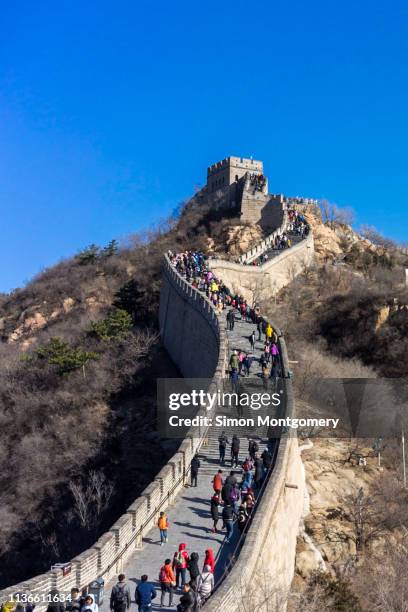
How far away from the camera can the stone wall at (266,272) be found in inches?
1428

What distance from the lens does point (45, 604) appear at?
364 inches

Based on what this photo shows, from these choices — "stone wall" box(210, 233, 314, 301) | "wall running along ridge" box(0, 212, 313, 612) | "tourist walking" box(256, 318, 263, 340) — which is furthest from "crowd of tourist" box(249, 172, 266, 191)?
"wall running along ridge" box(0, 212, 313, 612)

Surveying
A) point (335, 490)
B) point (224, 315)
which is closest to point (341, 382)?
point (224, 315)

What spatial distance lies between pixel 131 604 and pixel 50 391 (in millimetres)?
21059

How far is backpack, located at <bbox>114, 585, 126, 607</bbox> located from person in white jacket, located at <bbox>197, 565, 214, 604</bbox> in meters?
1.07

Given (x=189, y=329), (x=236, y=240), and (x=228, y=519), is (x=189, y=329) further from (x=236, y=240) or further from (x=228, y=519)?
(x=236, y=240)

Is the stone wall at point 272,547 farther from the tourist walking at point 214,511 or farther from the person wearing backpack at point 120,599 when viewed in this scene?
the person wearing backpack at point 120,599

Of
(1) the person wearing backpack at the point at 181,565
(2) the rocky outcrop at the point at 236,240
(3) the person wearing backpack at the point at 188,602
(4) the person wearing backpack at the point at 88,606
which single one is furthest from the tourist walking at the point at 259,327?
(2) the rocky outcrop at the point at 236,240

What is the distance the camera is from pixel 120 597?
8594mm

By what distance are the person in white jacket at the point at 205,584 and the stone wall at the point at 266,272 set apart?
26.7m

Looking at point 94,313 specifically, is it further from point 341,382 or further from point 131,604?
point 131,604

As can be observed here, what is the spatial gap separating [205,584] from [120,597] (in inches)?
50.2

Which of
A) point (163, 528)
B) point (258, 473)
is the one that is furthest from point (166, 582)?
point (258, 473)

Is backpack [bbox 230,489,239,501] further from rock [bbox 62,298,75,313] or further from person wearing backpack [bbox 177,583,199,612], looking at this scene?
rock [bbox 62,298,75,313]
